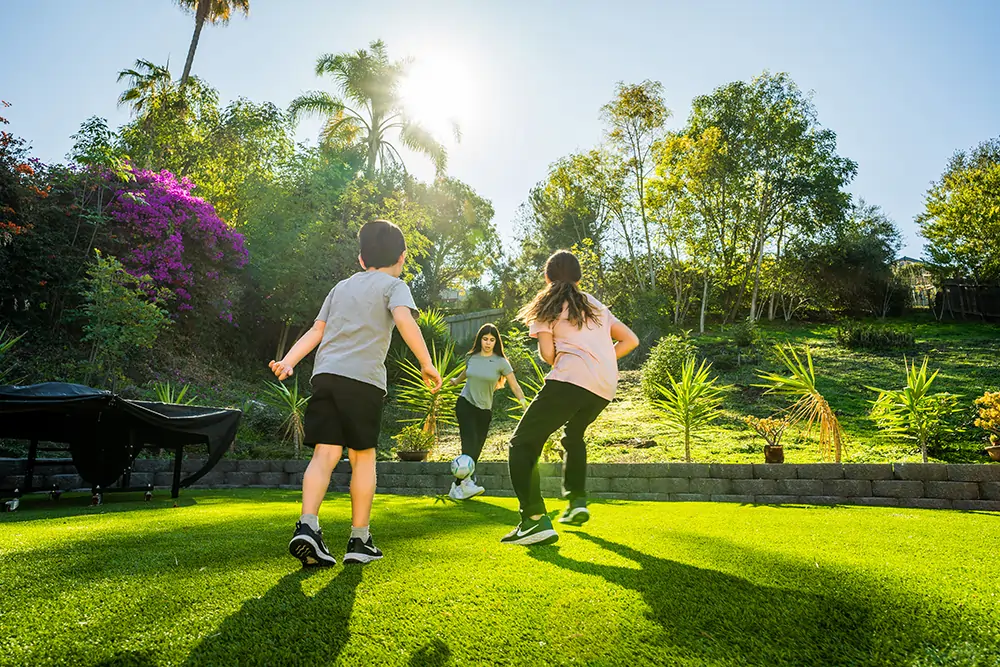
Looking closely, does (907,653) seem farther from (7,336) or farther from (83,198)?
(83,198)

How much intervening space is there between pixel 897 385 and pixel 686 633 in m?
11.4

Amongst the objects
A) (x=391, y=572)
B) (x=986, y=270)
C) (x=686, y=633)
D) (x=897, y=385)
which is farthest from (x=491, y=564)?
(x=986, y=270)

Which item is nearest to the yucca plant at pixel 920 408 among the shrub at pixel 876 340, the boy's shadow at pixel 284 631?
the boy's shadow at pixel 284 631

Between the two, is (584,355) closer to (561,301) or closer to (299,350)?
(561,301)

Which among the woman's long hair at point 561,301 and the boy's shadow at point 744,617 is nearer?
the boy's shadow at point 744,617

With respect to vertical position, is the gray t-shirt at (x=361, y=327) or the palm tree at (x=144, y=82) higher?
the palm tree at (x=144, y=82)

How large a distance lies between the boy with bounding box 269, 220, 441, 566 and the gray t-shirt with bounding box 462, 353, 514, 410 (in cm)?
330

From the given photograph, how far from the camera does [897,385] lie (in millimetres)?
10898

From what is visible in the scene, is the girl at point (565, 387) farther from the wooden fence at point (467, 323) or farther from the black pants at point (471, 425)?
the wooden fence at point (467, 323)

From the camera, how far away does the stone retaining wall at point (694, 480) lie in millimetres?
6012

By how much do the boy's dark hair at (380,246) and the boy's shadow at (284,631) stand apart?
1.63 metres

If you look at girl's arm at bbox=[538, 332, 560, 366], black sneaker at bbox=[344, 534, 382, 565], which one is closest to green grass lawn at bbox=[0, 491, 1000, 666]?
black sneaker at bbox=[344, 534, 382, 565]

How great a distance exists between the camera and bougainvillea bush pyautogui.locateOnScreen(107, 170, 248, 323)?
11602 millimetres

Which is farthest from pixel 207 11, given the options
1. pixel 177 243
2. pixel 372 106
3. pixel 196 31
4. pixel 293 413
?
pixel 293 413
